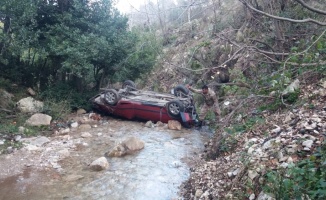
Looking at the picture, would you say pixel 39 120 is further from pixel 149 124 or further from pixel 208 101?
pixel 208 101

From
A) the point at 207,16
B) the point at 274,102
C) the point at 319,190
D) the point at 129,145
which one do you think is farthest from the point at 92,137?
the point at 207,16

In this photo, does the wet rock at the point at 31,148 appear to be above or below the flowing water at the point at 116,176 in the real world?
above

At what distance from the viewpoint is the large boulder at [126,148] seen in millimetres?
7574

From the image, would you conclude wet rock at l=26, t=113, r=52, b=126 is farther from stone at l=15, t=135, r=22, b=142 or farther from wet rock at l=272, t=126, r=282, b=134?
wet rock at l=272, t=126, r=282, b=134

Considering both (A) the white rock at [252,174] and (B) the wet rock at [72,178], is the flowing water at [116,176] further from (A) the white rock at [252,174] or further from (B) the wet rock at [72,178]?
(A) the white rock at [252,174]

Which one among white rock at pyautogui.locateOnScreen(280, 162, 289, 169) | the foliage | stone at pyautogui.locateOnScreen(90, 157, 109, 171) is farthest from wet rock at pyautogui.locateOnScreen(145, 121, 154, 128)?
the foliage

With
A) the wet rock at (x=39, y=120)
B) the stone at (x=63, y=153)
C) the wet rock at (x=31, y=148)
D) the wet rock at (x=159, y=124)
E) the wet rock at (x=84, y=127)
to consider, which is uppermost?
the wet rock at (x=39, y=120)

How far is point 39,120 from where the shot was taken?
31.4 ft

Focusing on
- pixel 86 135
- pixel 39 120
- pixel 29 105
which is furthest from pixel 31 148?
pixel 29 105

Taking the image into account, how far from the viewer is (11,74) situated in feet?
38.1

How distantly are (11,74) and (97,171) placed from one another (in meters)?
7.26

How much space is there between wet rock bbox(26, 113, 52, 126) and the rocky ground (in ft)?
18.3

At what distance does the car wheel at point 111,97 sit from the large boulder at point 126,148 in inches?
133

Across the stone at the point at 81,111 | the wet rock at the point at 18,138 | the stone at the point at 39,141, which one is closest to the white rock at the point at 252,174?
the stone at the point at 39,141
